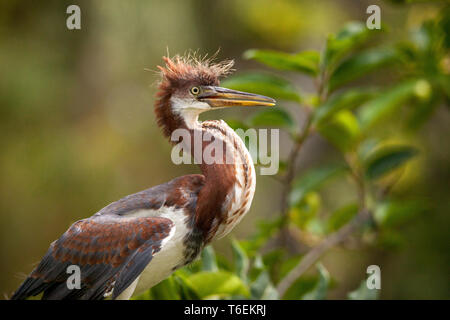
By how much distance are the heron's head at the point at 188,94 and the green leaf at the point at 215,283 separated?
1.61 feet

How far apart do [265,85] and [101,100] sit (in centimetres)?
454

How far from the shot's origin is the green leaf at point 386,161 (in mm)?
2668

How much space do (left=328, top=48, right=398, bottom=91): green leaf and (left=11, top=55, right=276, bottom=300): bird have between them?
0.74 metres

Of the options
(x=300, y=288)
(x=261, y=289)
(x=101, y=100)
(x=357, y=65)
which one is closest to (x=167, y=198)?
(x=261, y=289)

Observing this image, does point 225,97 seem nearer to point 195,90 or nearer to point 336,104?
point 195,90

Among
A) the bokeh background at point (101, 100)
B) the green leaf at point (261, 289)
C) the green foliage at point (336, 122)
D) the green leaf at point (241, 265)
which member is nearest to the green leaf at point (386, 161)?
the green foliage at point (336, 122)

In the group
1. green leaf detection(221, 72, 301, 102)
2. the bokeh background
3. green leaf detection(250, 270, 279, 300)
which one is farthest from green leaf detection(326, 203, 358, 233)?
the bokeh background

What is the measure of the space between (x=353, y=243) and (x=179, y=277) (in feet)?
4.08

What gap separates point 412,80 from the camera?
2.64 m

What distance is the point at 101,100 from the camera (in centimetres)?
674

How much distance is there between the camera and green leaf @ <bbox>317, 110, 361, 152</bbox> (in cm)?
266

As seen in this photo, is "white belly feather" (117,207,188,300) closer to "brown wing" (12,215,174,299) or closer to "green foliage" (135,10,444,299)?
"brown wing" (12,215,174,299)
